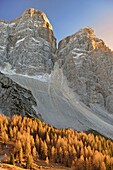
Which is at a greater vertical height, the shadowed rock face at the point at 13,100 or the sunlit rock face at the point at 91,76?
the sunlit rock face at the point at 91,76

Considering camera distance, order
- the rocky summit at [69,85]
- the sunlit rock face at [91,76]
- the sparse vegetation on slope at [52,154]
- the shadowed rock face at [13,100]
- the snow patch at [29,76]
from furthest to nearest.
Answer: the sunlit rock face at [91,76] < the snow patch at [29,76] < the rocky summit at [69,85] < the shadowed rock face at [13,100] < the sparse vegetation on slope at [52,154]

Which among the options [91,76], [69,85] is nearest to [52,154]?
[69,85]

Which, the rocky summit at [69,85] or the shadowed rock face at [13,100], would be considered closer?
the shadowed rock face at [13,100]

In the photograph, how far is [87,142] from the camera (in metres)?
46.9

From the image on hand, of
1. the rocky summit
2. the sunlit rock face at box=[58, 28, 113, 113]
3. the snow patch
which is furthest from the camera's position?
the sunlit rock face at box=[58, 28, 113, 113]

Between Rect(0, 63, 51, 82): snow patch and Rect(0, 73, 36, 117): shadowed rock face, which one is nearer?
Rect(0, 73, 36, 117): shadowed rock face

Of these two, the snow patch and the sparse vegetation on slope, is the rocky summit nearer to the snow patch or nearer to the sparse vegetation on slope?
the snow patch

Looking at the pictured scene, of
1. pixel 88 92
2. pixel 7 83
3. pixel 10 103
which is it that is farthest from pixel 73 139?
pixel 88 92

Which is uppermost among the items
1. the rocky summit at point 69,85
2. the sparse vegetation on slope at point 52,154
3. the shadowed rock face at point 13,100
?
the rocky summit at point 69,85

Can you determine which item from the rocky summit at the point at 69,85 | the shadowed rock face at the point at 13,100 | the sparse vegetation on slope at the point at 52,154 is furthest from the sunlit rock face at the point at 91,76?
the sparse vegetation on slope at the point at 52,154

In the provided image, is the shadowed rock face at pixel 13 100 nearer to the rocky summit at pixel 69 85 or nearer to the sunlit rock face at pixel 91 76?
the rocky summit at pixel 69 85

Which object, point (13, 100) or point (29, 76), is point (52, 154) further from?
point (29, 76)

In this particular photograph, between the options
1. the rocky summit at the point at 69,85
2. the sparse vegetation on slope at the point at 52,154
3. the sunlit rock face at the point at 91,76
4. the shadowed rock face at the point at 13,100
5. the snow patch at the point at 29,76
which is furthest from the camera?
the sunlit rock face at the point at 91,76

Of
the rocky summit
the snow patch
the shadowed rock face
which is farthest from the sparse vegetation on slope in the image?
the snow patch
